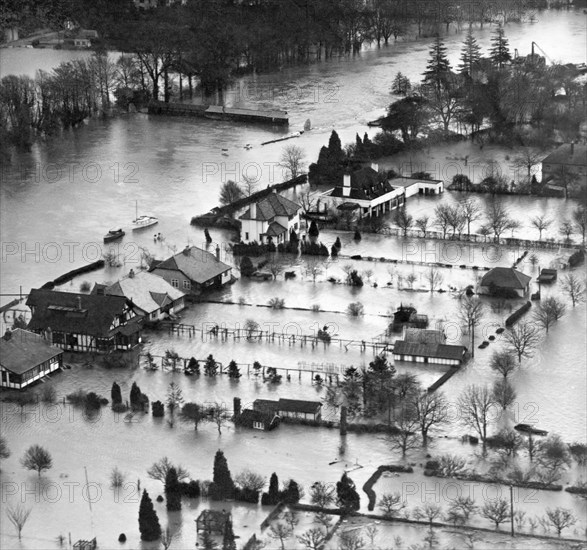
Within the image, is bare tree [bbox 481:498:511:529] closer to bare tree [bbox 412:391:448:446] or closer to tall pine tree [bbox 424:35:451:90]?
bare tree [bbox 412:391:448:446]

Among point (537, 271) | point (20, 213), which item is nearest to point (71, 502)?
point (537, 271)

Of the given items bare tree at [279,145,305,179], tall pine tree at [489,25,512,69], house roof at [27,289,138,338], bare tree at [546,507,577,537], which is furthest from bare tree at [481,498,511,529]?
tall pine tree at [489,25,512,69]

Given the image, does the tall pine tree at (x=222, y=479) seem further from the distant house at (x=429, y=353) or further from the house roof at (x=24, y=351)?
the distant house at (x=429, y=353)

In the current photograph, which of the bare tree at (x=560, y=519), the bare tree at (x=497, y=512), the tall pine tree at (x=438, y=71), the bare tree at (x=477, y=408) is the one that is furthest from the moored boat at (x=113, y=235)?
the bare tree at (x=560, y=519)

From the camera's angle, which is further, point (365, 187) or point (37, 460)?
point (365, 187)

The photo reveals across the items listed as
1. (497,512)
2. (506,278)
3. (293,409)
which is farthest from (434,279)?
(497,512)

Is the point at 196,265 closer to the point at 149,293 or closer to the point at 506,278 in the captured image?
the point at 149,293
